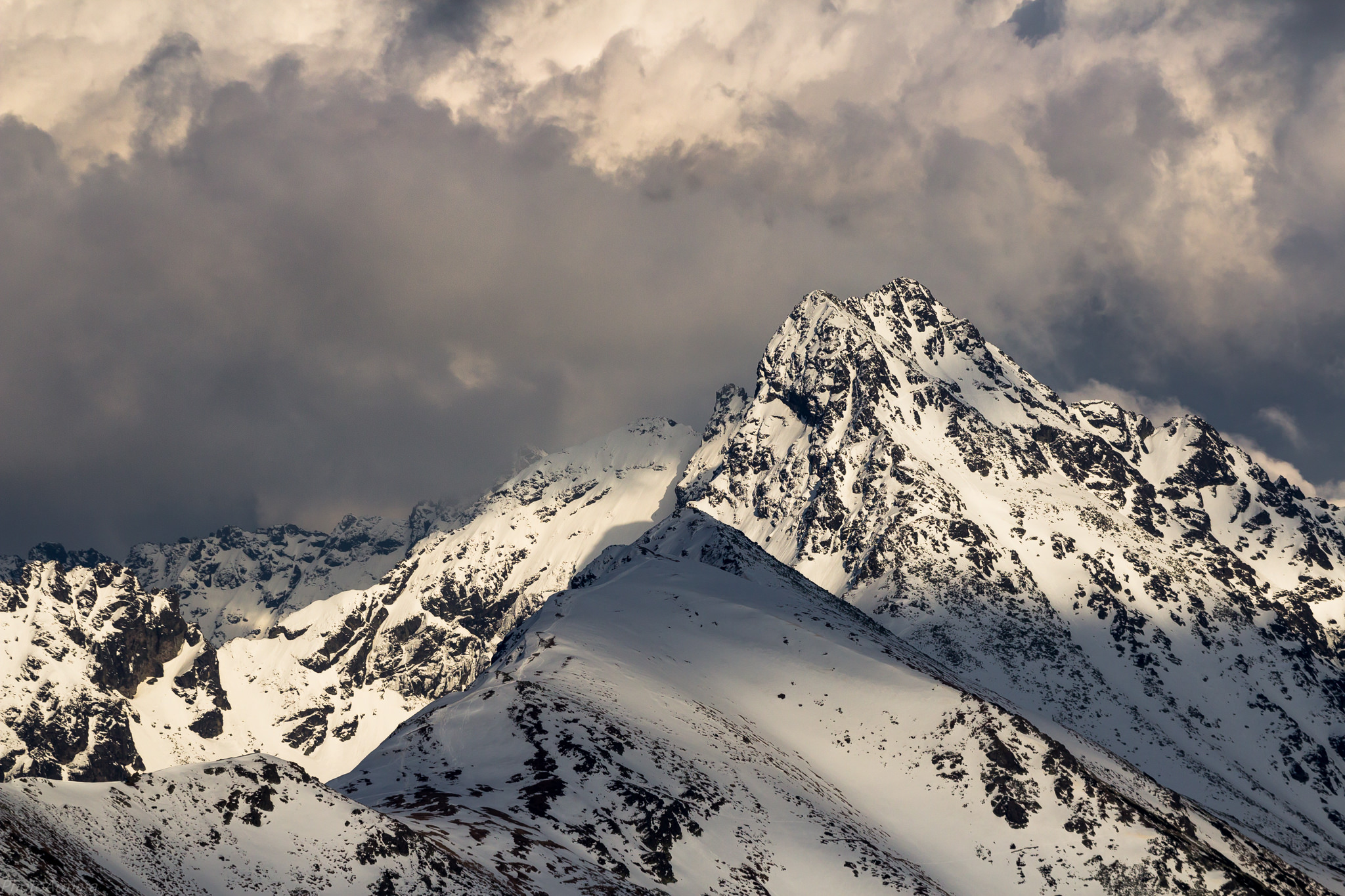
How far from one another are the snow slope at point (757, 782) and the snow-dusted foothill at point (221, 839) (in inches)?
360

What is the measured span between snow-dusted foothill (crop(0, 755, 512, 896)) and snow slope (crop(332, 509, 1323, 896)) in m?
9.14

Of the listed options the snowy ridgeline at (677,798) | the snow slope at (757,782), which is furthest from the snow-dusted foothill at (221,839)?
the snow slope at (757,782)

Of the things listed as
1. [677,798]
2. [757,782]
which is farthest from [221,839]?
[757,782]

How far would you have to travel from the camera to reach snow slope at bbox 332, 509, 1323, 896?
90750 millimetres

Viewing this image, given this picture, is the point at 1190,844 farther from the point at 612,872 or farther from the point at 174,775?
the point at 174,775

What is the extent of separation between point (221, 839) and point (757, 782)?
6522 centimetres

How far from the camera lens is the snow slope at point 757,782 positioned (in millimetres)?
90750

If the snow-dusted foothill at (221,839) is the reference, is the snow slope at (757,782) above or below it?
above

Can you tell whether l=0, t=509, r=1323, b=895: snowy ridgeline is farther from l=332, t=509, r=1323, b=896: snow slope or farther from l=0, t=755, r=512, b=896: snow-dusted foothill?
l=332, t=509, r=1323, b=896: snow slope

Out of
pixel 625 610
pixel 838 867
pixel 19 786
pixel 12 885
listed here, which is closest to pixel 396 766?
pixel 838 867

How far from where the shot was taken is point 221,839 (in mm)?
59188

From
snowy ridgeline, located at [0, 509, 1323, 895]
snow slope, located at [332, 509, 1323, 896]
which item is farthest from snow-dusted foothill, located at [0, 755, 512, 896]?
snow slope, located at [332, 509, 1323, 896]

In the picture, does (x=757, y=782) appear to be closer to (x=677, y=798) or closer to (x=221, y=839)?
(x=677, y=798)

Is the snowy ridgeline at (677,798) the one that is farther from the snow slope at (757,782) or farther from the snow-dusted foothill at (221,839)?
the snow slope at (757,782)
